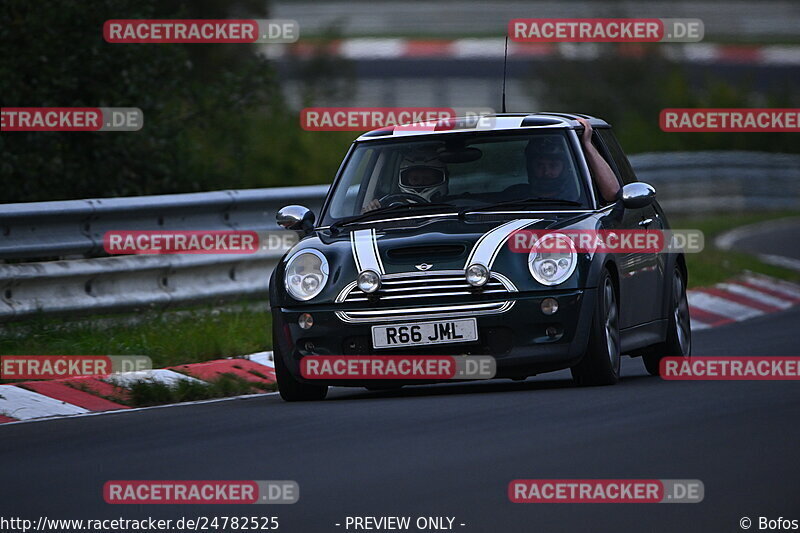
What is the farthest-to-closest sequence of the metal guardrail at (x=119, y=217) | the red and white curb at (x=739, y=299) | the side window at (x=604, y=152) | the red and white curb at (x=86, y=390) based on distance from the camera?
the red and white curb at (x=739, y=299)
the metal guardrail at (x=119, y=217)
the side window at (x=604, y=152)
the red and white curb at (x=86, y=390)

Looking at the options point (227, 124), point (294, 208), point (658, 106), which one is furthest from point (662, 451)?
point (658, 106)

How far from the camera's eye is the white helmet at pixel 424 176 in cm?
1016

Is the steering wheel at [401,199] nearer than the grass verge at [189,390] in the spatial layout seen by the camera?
No

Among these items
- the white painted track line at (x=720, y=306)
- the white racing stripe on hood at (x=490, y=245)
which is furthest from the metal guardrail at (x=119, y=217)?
the white racing stripe on hood at (x=490, y=245)

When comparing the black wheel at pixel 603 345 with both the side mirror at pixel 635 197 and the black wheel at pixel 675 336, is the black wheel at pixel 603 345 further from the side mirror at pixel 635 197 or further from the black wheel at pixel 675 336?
the black wheel at pixel 675 336

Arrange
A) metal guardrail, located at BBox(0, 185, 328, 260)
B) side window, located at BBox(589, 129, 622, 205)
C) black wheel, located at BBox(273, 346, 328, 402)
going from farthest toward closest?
metal guardrail, located at BBox(0, 185, 328, 260)
side window, located at BBox(589, 129, 622, 205)
black wheel, located at BBox(273, 346, 328, 402)

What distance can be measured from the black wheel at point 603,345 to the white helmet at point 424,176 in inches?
46.4

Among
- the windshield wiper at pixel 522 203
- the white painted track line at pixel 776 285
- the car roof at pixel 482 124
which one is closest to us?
the windshield wiper at pixel 522 203

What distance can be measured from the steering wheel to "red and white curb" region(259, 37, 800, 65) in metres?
24.8

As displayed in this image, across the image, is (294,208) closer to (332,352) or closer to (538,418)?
(332,352)

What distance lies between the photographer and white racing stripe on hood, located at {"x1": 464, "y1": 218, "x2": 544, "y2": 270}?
357 inches

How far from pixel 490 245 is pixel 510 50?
42837 millimetres

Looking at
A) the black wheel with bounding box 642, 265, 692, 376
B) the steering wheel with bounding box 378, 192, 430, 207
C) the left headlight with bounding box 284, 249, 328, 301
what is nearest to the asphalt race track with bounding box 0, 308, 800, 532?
the left headlight with bounding box 284, 249, 328, 301

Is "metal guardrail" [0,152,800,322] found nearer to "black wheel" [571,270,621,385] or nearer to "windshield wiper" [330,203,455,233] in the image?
"windshield wiper" [330,203,455,233]
